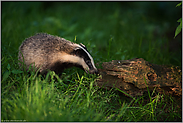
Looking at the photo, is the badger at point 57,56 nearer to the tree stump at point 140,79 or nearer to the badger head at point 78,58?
the badger head at point 78,58

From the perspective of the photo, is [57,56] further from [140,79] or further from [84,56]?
[140,79]

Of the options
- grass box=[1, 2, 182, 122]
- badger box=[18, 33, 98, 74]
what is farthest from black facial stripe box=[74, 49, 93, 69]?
grass box=[1, 2, 182, 122]

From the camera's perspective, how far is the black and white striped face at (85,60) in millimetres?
3764

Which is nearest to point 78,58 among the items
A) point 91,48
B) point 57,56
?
point 57,56

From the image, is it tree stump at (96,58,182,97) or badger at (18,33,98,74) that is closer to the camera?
tree stump at (96,58,182,97)

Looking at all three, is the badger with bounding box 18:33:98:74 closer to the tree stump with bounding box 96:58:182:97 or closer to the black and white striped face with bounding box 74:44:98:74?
the black and white striped face with bounding box 74:44:98:74

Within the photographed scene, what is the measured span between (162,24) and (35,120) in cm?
744

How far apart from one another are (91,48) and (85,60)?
1.25 m

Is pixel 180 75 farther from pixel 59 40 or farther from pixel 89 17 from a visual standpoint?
pixel 89 17

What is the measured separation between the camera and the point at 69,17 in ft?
28.6

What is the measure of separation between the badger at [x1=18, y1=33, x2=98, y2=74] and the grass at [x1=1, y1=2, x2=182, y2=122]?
202 mm

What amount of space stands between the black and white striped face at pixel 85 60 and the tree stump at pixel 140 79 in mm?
217

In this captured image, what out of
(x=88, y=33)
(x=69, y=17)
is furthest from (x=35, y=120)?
(x=69, y=17)

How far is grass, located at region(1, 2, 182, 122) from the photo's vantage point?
9.59ft
